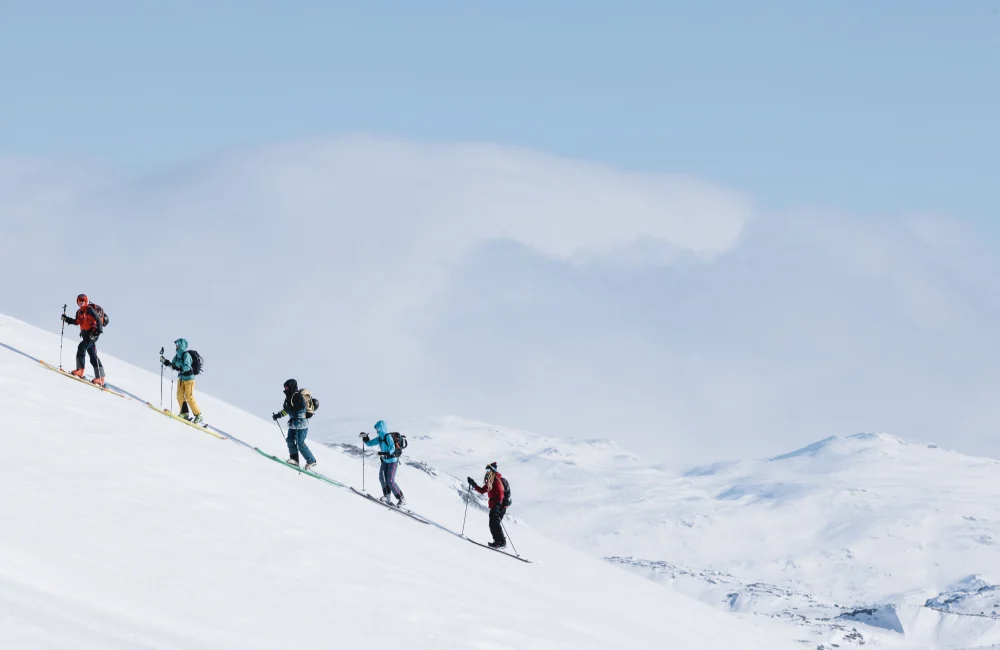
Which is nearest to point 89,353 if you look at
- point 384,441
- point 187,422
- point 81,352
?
point 81,352

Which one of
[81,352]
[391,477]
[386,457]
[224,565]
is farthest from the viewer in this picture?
[81,352]

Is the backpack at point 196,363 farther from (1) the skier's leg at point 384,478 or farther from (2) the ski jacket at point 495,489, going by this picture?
(2) the ski jacket at point 495,489

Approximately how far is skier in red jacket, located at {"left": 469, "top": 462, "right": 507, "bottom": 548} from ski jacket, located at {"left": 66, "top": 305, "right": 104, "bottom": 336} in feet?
28.3

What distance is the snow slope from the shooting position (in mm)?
14719

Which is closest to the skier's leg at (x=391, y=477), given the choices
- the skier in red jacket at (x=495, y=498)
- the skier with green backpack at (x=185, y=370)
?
the skier in red jacket at (x=495, y=498)

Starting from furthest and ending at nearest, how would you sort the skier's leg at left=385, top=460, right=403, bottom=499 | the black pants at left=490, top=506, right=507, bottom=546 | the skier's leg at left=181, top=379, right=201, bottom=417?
the skier's leg at left=181, top=379, right=201, bottom=417
the black pants at left=490, top=506, right=507, bottom=546
the skier's leg at left=385, top=460, right=403, bottom=499

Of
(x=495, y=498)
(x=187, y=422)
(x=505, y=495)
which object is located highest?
(x=187, y=422)

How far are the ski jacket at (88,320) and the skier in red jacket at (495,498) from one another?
8613 millimetres

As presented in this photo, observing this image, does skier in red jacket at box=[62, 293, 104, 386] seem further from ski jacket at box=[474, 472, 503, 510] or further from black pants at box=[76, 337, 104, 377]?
ski jacket at box=[474, 472, 503, 510]

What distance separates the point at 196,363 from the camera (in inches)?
1050

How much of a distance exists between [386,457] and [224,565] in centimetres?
886

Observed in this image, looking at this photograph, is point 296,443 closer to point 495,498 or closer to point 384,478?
point 384,478

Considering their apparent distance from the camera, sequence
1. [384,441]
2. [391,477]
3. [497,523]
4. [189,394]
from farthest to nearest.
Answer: [189,394]
[497,523]
[391,477]
[384,441]

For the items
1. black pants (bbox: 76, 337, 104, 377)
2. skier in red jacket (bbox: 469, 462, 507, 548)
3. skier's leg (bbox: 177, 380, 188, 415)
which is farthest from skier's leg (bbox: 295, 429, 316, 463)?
black pants (bbox: 76, 337, 104, 377)
